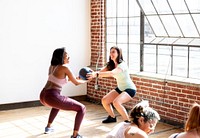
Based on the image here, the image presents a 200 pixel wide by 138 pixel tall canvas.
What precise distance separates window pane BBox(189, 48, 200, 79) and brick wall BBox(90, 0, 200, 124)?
264mm

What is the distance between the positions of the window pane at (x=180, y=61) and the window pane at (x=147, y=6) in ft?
2.70

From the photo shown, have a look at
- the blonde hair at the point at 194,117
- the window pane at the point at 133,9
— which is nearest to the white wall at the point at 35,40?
the window pane at the point at 133,9

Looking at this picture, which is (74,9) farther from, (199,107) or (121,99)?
(199,107)

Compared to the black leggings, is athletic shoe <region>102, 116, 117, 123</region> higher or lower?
lower

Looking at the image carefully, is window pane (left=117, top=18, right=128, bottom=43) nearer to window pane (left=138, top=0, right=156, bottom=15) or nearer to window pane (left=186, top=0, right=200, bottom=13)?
window pane (left=138, top=0, right=156, bottom=15)

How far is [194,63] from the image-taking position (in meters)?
5.46

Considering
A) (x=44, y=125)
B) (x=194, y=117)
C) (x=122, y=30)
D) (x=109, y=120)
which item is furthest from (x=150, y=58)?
(x=194, y=117)

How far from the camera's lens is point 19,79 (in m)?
6.66

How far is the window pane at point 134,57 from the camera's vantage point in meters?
6.46

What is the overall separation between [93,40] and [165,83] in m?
2.23

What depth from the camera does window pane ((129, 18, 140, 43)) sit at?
6.44 metres

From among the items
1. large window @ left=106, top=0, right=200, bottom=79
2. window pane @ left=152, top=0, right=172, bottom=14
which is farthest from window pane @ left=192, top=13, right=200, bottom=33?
window pane @ left=152, top=0, right=172, bottom=14

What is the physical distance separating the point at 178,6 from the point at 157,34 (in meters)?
0.75

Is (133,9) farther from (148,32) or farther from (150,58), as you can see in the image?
(150,58)
